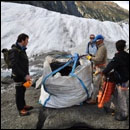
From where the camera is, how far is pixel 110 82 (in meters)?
4.09

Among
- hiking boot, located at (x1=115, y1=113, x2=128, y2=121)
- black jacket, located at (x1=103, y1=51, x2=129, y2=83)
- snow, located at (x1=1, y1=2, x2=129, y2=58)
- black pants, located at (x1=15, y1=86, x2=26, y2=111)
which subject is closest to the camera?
black jacket, located at (x1=103, y1=51, x2=129, y2=83)

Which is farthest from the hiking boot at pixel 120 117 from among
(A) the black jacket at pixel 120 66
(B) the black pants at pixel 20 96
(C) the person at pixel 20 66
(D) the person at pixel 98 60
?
(B) the black pants at pixel 20 96

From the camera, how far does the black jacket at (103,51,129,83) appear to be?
3.91 metres

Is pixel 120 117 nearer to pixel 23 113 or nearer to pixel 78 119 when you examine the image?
pixel 78 119

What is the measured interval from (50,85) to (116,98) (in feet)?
4.00

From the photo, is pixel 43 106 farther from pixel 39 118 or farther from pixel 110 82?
pixel 110 82

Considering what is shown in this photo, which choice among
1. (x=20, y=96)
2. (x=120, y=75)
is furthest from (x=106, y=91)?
(x=20, y=96)

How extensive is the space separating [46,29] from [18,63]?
1120 centimetres

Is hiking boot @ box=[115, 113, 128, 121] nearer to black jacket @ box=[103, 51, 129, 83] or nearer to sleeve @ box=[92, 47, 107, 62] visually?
black jacket @ box=[103, 51, 129, 83]

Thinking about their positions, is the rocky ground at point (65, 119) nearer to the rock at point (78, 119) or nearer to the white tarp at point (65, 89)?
the rock at point (78, 119)

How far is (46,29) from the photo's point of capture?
15062 mm

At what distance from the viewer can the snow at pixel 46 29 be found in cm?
1359

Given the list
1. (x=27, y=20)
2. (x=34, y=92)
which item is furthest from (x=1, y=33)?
(x=34, y=92)

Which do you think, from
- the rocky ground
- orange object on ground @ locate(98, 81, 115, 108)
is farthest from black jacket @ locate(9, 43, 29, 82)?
orange object on ground @ locate(98, 81, 115, 108)
